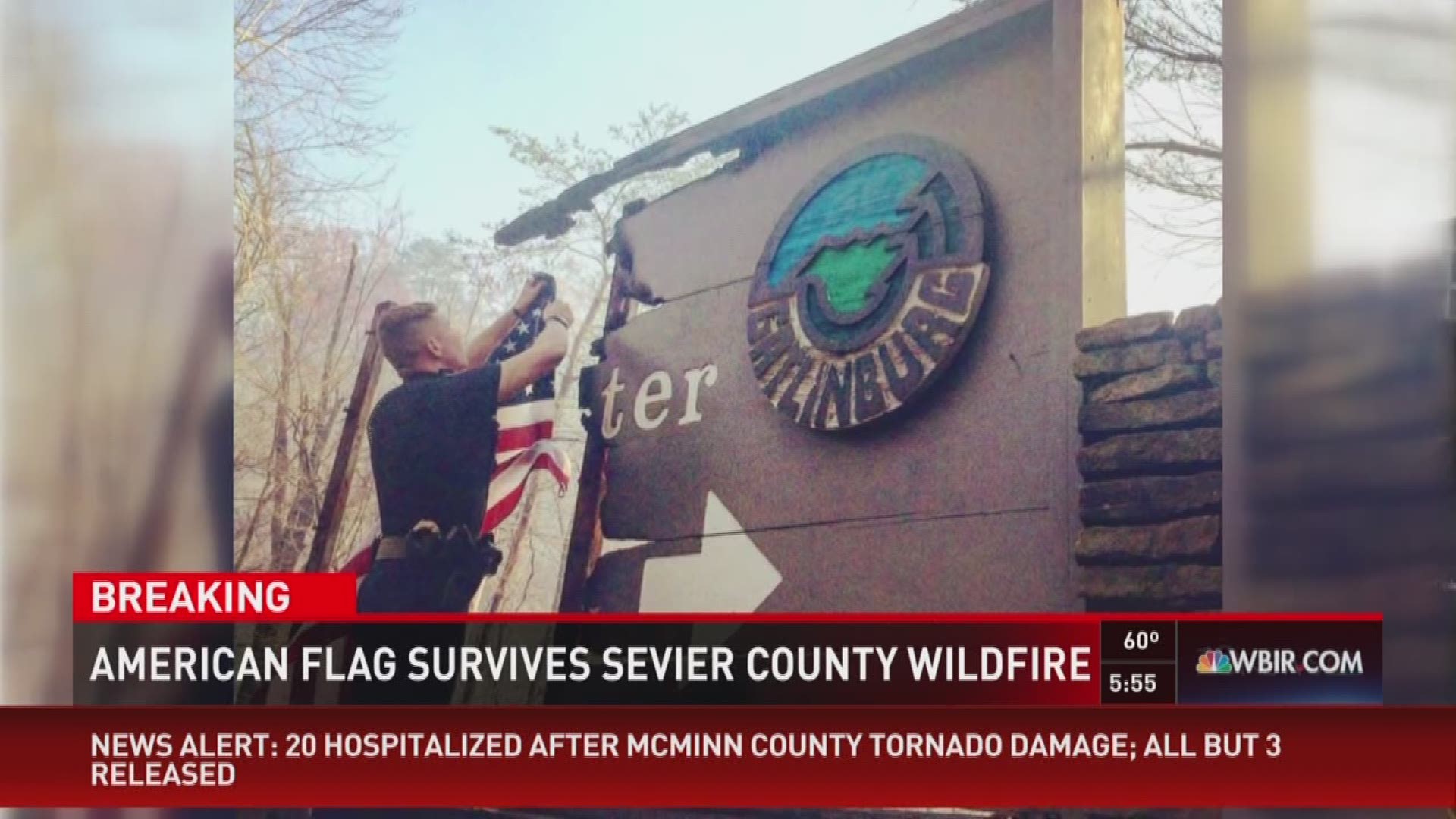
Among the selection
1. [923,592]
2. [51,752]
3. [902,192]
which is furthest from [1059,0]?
[51,752]

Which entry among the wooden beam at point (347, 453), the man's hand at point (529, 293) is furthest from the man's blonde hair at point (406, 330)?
the man's hand at point (529, 293)

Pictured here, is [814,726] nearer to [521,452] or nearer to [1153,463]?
[1153,463]

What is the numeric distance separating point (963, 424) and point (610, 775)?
80cm

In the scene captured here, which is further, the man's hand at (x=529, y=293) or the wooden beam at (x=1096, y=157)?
the man's hand at (x=529, y=293)

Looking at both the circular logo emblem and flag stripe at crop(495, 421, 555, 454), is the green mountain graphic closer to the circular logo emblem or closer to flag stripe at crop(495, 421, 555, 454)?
the circular logo emblem

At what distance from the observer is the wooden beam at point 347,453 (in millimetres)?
3080

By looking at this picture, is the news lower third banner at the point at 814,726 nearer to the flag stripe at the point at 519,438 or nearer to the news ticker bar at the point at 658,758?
the news ticker bar at the point at 658,758

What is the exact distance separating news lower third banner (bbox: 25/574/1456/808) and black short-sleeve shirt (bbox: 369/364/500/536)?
2.58ft

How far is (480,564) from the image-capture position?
118 inches

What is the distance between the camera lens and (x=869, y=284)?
8.22ft

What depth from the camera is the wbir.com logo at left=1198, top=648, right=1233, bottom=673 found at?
195cm

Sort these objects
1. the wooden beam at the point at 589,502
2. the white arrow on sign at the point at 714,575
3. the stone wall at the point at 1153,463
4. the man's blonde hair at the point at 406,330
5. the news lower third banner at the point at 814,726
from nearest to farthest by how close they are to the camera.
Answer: the news lower third banner at the point at 814,726
the stone wall at the point at 1153,463
the white arrow on sign at the point at 714,575
the wooden beam at the point at 589,502
the man's blonde hair at the point at 406,330

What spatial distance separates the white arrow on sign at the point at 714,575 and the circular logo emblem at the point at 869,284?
0.26 meters

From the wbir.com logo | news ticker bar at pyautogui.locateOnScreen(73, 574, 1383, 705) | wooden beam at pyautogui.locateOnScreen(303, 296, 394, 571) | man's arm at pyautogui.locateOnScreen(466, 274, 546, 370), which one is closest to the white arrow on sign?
news ticker bar at pyautogui.locateOnScreen(73, 574, 1383, 705)
